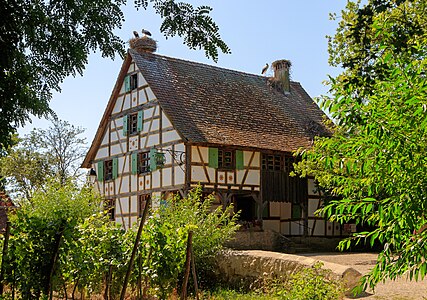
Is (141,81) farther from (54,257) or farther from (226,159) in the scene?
(54,257)

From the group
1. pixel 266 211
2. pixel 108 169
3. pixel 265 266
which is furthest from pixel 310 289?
pixel 108 169

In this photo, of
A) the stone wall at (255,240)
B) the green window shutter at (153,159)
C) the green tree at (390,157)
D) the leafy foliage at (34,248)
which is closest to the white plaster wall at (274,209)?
the stone wall at (255,240)

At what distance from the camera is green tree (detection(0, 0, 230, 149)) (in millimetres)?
3521

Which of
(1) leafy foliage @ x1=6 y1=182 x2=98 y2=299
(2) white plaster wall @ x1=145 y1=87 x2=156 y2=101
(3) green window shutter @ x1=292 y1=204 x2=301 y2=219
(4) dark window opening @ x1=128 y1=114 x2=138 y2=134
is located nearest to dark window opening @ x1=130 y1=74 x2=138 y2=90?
(2) white plaster wall @ x1=145 y1=87 x2=156 y2=101

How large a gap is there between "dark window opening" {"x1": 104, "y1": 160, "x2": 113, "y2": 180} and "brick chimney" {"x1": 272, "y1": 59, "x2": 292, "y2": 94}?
29.2 feet

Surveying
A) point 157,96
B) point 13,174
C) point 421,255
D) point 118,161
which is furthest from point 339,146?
point 13,174

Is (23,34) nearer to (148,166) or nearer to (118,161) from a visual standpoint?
(148,166)

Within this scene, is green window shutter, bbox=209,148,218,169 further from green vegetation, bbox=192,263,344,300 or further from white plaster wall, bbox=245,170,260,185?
green vegetation, bbox=192,263,344,300

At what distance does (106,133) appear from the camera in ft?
83.9

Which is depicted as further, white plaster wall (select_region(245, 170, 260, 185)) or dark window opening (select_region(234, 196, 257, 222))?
dark window opening (select_region(234, 196, 257, 222))

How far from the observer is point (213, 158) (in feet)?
69.9

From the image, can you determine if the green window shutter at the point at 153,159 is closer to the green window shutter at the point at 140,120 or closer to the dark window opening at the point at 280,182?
the green window shutter at the point at 140,120

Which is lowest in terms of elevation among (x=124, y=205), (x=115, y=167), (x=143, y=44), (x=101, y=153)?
(x=124, y=205)

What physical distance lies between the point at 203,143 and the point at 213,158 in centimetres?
89
